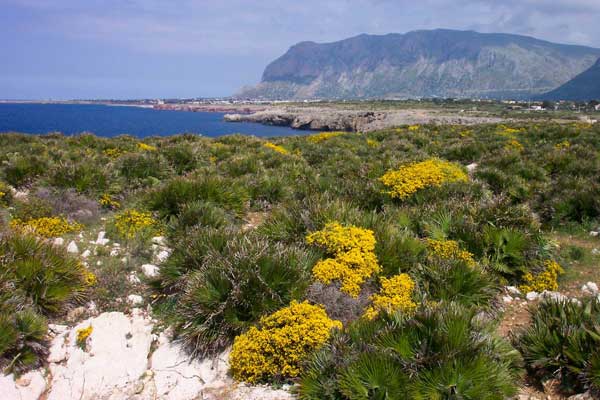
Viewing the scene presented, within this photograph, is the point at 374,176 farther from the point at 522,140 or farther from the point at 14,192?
the point at 522,140

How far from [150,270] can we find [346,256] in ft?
9.79

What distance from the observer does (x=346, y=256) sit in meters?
5.48

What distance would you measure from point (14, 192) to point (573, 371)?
1067 centimetres

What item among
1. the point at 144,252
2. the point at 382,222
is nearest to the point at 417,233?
the point at 382,222

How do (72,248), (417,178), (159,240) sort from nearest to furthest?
(72,248), (159,240), (417,178)

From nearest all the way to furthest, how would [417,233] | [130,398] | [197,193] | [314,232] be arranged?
[130,398] < [314,232] < [417,233] < [197,193]

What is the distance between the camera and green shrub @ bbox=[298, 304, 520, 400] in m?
3.60

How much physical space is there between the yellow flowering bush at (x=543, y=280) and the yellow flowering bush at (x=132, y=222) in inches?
248

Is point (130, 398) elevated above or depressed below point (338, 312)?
below

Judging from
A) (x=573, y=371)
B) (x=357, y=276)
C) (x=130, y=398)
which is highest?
(x=357, y=276)

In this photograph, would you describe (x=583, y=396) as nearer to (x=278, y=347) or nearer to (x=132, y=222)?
(x=278, y=347)

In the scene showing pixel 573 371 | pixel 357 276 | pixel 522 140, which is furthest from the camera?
pixel 522 140

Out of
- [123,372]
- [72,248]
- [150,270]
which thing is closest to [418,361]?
[123,372]

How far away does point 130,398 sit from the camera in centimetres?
419
